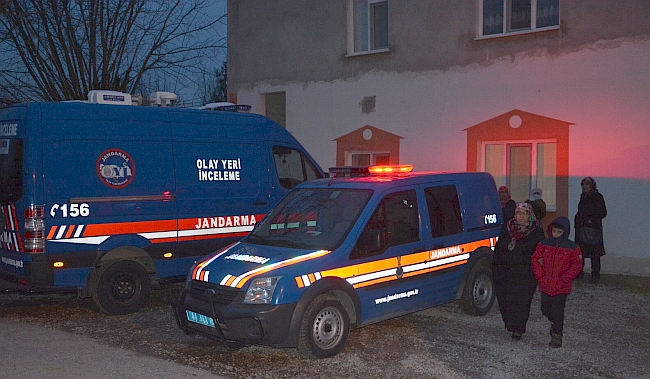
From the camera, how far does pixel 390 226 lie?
718 centimetres

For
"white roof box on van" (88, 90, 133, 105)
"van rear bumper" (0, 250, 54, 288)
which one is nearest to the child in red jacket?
"van rear bumper" (0, 250, 54, 288)

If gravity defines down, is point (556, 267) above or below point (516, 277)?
above

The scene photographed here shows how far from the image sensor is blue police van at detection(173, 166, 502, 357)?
628 centimetres

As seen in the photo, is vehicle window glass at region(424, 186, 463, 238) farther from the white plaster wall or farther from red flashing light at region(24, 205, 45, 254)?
the white plaster wall

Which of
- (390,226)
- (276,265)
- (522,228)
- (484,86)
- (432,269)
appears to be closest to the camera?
(276,265)

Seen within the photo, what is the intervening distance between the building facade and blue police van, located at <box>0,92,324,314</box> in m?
4.60

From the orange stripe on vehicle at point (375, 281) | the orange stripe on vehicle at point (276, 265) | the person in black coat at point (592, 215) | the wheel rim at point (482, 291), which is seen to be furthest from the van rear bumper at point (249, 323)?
the person in black coat at point (592, 215)

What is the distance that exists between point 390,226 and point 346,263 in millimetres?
767

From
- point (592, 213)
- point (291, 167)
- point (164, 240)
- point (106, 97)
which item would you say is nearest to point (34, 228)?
point (164, 240)

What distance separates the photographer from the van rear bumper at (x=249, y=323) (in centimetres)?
615

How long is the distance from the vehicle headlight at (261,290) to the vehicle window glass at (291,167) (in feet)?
12.8

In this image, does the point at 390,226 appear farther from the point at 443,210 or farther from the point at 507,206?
the point at 507,206

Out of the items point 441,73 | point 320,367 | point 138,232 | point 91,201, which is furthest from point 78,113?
point 441,73

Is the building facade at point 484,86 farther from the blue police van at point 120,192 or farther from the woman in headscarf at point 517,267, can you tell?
the woman in headscarf at point 517,267
